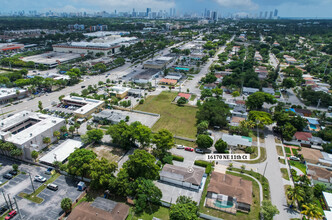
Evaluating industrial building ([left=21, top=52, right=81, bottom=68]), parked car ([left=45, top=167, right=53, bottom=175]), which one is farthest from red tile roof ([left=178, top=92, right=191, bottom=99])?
industrial building ([left=21, top=52, right=81, bottom=68])

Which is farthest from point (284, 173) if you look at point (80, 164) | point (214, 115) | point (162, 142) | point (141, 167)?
point (80, 164)

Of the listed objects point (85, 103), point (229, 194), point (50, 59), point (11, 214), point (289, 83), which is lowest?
point (11, 214)

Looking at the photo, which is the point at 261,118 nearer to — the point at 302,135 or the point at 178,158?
the point at 302,135

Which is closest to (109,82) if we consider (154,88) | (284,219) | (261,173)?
(154,88)

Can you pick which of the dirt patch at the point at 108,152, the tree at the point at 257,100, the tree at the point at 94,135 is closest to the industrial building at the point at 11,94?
the tree at the point at 94,135

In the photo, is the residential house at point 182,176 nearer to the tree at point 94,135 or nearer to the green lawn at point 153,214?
the green lawn at point 153,214

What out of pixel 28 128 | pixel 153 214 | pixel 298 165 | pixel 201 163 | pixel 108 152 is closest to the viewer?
pixel 153 214

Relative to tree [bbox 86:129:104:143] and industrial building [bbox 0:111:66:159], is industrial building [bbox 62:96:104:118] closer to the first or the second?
industrial building [bbox 0:111:66:159]

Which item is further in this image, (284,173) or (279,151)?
(279,151)
